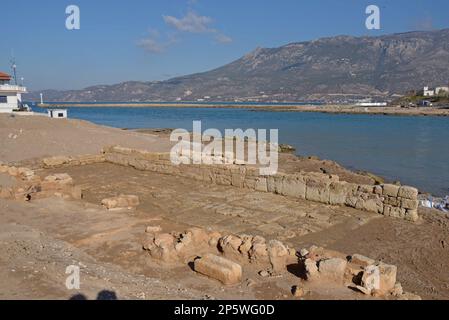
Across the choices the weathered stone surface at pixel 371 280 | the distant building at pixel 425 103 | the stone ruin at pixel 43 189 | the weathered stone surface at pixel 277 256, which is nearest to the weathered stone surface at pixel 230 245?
the weathered stone surface at pixel 277 256

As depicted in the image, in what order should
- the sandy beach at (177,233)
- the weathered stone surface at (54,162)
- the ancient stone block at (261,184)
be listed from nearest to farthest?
the sandy beach at (177,233) < the ancient stone block at (261,184) < the weathered stone surface at (54,162)

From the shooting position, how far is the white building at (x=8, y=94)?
33750 millimetres

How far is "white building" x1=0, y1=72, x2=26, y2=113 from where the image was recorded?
111 ft

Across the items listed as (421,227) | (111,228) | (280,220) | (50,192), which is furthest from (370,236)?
(50,192)

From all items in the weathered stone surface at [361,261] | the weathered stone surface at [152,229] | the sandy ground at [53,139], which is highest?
the sandy ground at [53,139]

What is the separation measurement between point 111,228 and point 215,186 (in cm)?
522

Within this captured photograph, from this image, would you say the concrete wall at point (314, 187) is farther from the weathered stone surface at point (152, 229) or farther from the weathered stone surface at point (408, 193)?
the weathered stone surface at point (152, 229)

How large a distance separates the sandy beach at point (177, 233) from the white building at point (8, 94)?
2408 cm

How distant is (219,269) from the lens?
551 cm

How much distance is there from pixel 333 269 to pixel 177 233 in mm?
3116

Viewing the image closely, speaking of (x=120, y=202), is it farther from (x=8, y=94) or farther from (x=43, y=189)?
(x=8, y=94)

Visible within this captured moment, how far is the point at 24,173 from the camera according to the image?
13188 millimetres

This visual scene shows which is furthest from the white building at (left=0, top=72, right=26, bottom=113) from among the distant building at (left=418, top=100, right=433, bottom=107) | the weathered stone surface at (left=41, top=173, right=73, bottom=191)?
the distant building at (left=418, top=100, right=433, bottom=107)
